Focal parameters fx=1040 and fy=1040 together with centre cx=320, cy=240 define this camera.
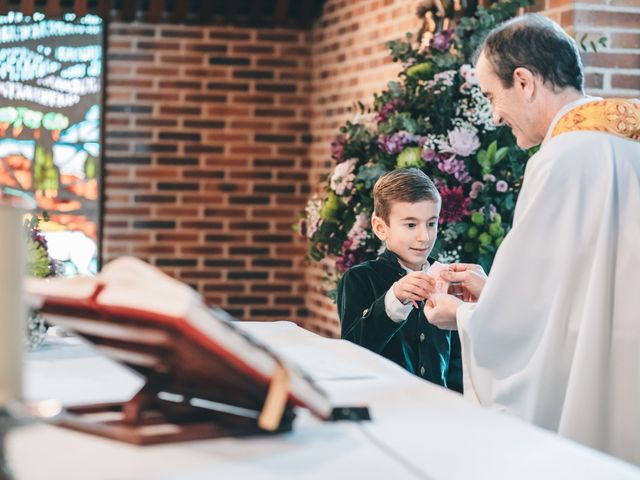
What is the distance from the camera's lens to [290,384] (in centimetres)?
130

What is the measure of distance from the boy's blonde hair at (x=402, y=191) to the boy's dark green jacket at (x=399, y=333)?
155 mm

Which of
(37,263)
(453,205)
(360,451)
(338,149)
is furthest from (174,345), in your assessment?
(338,149)

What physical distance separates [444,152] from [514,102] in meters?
1.17

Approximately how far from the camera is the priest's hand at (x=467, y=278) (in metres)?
2.74

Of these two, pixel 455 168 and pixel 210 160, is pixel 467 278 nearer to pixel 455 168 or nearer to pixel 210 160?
pixel 455 168

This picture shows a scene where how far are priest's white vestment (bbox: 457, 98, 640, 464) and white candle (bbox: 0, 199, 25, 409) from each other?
1.50 meters

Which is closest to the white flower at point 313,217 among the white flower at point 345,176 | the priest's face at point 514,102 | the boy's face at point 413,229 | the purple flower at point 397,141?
the white flower at point 345,176

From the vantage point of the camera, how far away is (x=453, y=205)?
3760 mm

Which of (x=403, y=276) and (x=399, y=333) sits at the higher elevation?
(x=403, y=276)

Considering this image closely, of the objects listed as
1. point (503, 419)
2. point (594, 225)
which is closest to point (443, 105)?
point (594, 225)

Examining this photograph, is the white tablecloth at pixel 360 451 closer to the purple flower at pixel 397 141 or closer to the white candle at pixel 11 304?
the white candle at pixel 11 304

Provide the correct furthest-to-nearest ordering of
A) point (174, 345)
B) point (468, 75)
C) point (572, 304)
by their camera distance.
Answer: point (468, 75), point (572, 304), point (174, 345)

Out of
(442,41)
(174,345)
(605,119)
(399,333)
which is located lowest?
(399,333)

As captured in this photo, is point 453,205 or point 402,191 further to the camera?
→ point 453,205
